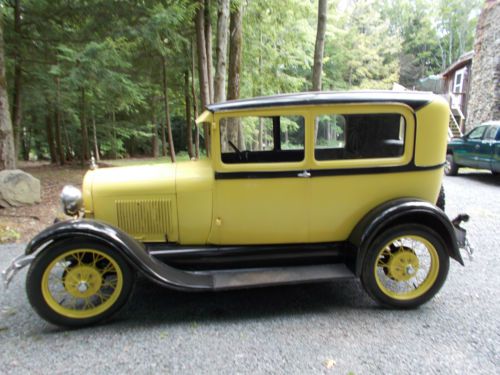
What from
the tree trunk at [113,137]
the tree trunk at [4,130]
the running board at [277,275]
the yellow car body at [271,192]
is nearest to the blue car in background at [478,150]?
the yellow car body at [271,192]

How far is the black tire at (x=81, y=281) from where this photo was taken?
264 cm

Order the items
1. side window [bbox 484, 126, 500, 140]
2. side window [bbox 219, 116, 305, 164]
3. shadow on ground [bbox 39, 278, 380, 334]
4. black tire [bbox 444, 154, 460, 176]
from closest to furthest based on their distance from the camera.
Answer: shadow on ground [bbox 39, 278, 380, 334] < side window [bbox 219, 116, 305, 164] < side window [bbox 484, 126, 500, 140] < black tire [bbox 444, 154, 460, 176]

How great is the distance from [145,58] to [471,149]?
1021cm

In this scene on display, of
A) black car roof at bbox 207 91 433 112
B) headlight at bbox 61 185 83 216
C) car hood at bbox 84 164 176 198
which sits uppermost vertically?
black car roof at bbox 207 91 433 112

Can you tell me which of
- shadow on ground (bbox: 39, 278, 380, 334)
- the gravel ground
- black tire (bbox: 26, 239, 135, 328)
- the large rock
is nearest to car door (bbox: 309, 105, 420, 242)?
shadow on ground (bbox: 39, 278, 380, 334)

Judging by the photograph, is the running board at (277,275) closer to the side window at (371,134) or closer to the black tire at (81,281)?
the black tire at (81,281)

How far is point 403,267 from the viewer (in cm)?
309

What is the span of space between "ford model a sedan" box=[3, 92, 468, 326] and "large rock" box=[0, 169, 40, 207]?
3799 millimetres

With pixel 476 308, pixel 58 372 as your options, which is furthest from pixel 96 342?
pixel 476 308

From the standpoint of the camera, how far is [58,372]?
7.37ft

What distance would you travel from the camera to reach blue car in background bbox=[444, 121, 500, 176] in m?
8.86

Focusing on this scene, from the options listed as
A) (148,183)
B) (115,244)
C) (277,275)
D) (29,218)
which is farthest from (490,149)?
(29,218)

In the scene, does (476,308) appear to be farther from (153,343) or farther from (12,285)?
(12,285)

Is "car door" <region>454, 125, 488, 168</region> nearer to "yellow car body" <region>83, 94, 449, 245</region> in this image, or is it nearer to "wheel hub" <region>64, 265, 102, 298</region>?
"yellow car body" <region>83, 94, 449, 245</region>
